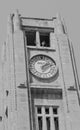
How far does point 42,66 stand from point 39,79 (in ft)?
5.21

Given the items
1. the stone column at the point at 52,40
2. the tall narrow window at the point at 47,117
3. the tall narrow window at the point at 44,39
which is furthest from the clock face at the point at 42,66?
the tall narrow window at the point at 47,117

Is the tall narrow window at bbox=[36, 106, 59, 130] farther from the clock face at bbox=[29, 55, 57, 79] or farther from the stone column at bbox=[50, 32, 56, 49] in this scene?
the stone column at bbox=[50, 32, 56, 49]

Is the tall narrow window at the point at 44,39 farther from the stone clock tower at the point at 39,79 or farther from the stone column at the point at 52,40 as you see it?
the stone column at the point at 52,40

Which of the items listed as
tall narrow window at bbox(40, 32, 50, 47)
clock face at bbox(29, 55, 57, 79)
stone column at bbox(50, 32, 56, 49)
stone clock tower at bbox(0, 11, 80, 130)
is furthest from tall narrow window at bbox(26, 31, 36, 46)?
clock face at bbox(29, 55, 57, 79)

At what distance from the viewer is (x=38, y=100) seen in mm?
33531

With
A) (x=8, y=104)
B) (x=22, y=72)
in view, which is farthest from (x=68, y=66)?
(x=8, y=104)

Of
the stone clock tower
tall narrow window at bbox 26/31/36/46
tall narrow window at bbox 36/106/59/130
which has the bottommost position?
tall narrow window at bbox 36/106/59/130

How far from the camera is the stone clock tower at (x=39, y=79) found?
106 ft

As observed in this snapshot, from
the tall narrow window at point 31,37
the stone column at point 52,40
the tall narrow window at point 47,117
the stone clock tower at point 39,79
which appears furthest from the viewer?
the tall narrow window at point 31,37

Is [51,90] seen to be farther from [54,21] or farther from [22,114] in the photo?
[54,21]

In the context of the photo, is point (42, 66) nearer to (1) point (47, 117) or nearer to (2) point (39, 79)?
(2) point (39, 79)

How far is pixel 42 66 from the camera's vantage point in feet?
118

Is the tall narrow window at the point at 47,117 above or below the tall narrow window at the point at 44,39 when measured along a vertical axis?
below

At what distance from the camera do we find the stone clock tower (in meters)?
32.3
